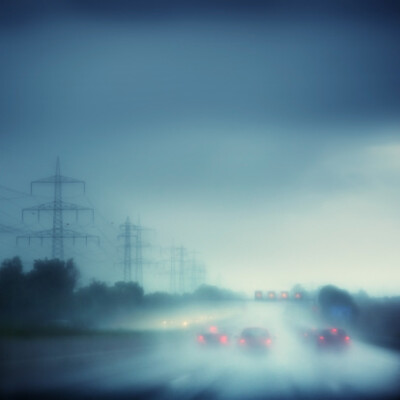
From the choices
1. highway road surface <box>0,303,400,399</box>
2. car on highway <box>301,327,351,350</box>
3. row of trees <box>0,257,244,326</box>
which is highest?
row of trees <box>0,257,244,326</box>

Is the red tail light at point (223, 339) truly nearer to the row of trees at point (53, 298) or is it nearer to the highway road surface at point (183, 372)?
the highway road surface at point (183, 372)

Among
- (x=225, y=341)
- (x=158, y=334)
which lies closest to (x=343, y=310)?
Result: (x=158, y=334)

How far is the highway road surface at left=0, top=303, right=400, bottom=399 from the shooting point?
20312mm

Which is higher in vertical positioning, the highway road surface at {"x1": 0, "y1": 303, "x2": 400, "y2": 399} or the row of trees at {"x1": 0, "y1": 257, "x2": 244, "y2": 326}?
the row of trees at {"x1": 0, "y1": 257, "x2": 244, "y2": 326}

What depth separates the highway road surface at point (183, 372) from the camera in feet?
66.6

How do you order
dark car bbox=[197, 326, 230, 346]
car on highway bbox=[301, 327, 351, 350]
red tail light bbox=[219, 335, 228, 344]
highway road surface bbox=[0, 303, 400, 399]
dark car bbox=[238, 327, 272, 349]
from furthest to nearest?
red tail light bbox=[219, 335, 228, 344], dark car bbox=[197, 326, 230, 346], car on highway bbox=[301, 327, 351, 350], dark car bbox=[238, 327, 272, 349], highway road surface bbox=[0, 303, 400, 399]

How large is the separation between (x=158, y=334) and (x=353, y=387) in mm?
36127

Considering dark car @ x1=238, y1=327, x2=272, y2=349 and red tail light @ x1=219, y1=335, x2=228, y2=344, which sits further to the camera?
red tail light @ x1=219, y1=335, x2=228, y2=344

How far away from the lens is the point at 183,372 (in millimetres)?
28703

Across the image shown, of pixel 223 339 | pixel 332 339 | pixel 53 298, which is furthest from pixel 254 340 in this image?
pixel 53 298

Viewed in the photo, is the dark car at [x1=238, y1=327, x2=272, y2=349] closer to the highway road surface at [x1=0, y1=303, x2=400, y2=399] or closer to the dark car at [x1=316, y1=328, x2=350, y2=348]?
the highway road surface at [x1=0, y1=303, x2=400, y2=399]

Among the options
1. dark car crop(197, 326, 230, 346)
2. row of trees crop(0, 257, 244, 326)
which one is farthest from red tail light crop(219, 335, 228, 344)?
row of trees crop(0, 257, 244, 326)

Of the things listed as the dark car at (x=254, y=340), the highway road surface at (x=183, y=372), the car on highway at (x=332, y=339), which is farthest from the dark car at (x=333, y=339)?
the dark car at (x=254, y=340)

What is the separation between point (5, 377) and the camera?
81.7 feet
